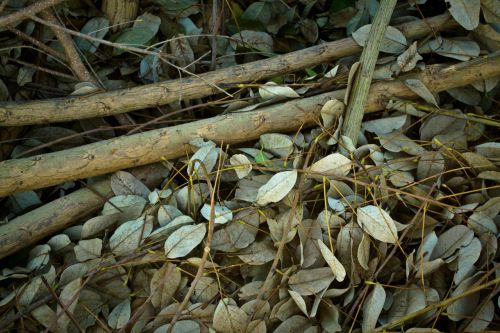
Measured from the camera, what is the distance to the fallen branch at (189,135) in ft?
4.10

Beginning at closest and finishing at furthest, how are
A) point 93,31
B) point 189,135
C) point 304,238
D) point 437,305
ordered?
1. point 437,305
2. point 304,238
3. point 189,135
4. point 93,31

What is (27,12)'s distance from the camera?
124 centimetres

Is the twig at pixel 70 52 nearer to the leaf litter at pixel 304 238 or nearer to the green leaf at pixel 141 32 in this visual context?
the green leaf at pixel 141 32

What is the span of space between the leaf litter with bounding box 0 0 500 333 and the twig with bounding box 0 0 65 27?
12.5 inches

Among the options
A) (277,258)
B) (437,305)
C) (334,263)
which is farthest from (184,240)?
(437,305)

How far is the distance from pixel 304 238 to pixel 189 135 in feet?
1.13

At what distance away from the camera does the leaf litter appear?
3.74 feet

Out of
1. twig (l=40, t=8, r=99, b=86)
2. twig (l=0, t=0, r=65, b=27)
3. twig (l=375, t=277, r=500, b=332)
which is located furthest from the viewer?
twig (l=40, t=8, r=99, b=86)

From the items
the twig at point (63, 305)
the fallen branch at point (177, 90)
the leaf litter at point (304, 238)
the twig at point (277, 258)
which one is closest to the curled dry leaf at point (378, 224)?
the leaf litter at point (304, 238)

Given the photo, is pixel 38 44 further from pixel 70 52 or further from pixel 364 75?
pixel 364 75

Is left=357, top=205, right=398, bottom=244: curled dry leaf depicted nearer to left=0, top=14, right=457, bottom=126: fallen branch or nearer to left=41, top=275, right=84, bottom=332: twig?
left=0, top=14, right=457, bottom=126: fallen branch

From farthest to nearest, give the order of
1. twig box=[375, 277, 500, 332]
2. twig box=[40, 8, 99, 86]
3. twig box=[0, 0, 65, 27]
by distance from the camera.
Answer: twig box=[40, 8, 99, 86] → twig box=[0, 0, 65, 27] → twig box=[375, 277, 500, 332]

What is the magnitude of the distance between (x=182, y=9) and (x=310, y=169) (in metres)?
0.57

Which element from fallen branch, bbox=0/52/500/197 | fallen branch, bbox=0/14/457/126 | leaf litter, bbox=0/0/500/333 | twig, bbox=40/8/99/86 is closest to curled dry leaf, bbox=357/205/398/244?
leaf litter, bbox=0/0/500/333
